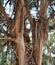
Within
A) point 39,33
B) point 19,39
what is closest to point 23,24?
point 19,39

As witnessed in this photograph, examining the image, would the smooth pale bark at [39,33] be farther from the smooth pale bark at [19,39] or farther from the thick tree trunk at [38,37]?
the smooth pale bark at [19,39]

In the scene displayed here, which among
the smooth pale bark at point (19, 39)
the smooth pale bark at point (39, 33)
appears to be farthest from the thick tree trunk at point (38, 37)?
the smooth pale bark at point (19, 39)

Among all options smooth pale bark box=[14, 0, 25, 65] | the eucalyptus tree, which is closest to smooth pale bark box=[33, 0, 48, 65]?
the eucalyptus tree

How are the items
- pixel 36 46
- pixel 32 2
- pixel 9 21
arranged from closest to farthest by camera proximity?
pixel 9 21 < pixel 36 46 < pixel 32 2

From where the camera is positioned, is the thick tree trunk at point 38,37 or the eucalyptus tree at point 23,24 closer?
the eucalyptus tree at point 23,24

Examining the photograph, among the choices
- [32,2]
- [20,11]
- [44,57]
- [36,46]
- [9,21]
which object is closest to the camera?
[20,11]

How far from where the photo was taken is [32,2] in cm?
316

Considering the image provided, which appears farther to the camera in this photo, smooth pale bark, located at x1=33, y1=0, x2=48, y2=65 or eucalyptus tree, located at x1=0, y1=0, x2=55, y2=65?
smooth pale bark, located at x1=33, y1=0, x2=48, y2=65

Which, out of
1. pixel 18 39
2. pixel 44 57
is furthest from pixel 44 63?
pixel 18 39

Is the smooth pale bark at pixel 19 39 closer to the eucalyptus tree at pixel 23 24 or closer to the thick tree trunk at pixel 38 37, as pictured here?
the eucalyptus tree at pixel 23 24

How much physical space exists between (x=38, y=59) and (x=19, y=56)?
0.94 feet

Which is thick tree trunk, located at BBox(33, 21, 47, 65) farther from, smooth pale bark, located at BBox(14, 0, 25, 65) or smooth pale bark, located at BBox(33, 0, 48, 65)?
smooth pale bark, located at BBox(14, 0, 25, 65)

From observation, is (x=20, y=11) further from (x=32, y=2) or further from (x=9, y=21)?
(x=32, y=2)

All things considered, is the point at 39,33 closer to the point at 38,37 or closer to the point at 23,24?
the point at 38,37
